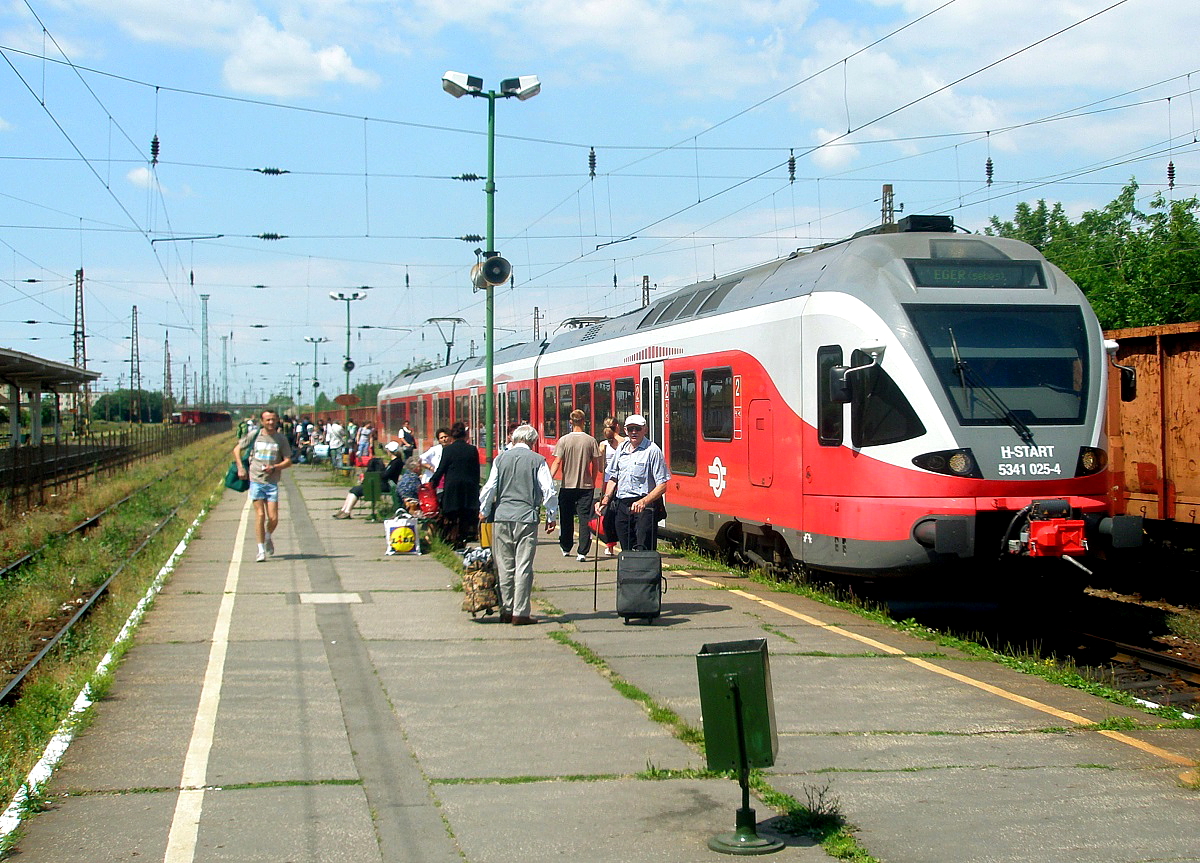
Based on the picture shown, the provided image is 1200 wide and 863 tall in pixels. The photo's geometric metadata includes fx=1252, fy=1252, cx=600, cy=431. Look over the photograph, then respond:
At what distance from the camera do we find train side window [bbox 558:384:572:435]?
69.8 ft

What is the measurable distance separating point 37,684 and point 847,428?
6.79 m

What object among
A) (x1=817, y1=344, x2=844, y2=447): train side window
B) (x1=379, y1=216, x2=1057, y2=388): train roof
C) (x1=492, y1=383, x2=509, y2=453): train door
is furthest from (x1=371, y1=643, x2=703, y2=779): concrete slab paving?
(x1=492, y1=383, x2=509, y2=453): train door

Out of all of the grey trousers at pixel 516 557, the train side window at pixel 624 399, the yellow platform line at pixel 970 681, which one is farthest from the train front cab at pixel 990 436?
the train side window at pixel 624 399

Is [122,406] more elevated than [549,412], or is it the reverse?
[122,406]

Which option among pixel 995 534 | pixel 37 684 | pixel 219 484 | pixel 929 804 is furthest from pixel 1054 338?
pixel 219 484

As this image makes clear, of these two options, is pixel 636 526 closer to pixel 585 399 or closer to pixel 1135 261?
pixel 585 399

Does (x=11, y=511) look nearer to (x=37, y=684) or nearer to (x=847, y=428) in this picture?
(x=37, y=684)

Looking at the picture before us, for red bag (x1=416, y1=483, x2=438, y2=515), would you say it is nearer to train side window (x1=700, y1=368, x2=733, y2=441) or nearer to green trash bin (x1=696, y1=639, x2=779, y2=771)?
train side window (x1=700, y1=368, x2=733, y2=441)

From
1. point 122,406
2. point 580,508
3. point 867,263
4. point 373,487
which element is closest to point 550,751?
point 867,263

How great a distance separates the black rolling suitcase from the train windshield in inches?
113

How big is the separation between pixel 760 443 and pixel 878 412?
216 centimetres

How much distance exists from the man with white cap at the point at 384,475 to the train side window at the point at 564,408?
300cm

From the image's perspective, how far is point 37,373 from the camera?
28.1 meters

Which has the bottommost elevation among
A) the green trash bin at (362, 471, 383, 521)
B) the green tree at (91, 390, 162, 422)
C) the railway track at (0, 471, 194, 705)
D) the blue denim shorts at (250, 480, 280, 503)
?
the railway track at (0, 471, 194, 705)
